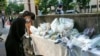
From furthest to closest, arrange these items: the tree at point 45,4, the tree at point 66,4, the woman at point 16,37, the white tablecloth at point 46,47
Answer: the tree at point 45,4 < the tree at point 66,4 < the white tablecloth at point 46,47 < the woman at point 16,37

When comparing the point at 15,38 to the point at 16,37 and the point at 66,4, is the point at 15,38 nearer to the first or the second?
the point at 16,37

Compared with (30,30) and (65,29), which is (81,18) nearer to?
(65,29)

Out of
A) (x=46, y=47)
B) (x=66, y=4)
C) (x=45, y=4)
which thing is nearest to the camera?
(x=46, y=47)

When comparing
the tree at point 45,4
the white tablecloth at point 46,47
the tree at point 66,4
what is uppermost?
the tree at point 66,4

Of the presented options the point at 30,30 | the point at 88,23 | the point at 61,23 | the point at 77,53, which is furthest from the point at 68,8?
the point at 77,53

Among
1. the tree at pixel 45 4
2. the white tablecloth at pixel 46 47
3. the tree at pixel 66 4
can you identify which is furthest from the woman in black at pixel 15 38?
the tree at pixel 45 4

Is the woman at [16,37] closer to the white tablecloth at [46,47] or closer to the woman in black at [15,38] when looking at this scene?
the woman in black at [15,38]

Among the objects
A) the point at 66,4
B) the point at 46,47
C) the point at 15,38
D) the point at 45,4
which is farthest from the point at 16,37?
the point at 45,4

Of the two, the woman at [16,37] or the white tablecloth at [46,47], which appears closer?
the woman at [16,37]

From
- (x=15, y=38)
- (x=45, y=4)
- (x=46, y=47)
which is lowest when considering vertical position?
(x=46, y=47)

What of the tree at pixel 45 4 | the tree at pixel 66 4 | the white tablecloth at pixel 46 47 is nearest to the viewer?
the white tablecloth at pixel 46 47

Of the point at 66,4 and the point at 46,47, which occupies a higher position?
the point at 66,4

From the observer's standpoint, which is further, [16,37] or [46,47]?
[46,47]

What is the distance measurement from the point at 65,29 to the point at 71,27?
15cm
